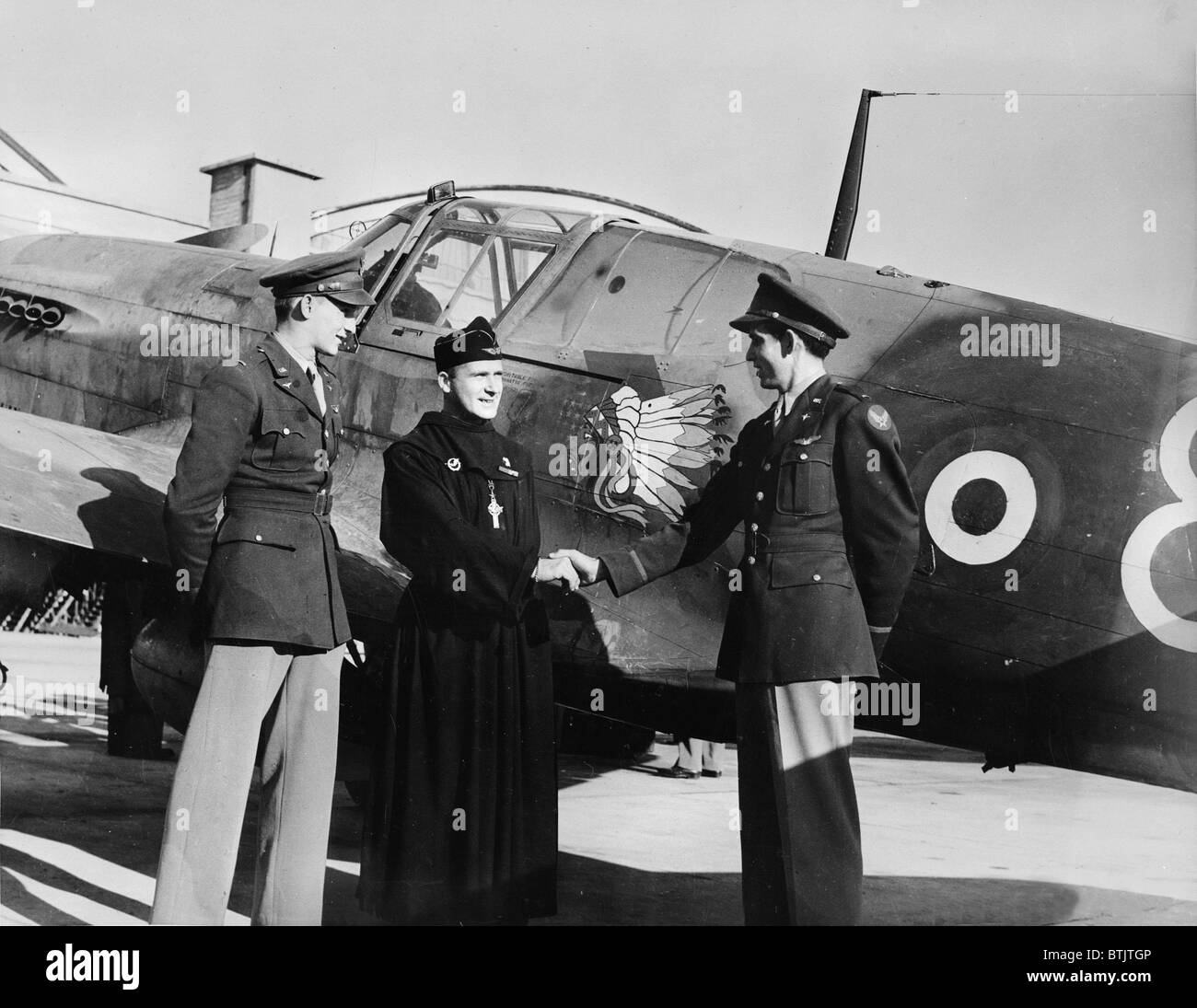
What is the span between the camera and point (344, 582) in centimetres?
467

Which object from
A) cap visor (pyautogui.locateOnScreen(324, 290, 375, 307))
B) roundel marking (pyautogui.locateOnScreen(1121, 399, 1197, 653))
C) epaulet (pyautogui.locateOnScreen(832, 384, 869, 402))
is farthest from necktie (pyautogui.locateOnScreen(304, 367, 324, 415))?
roundel marking (pyautogui.locateOnScreen(1121, 399, 1197, 653))

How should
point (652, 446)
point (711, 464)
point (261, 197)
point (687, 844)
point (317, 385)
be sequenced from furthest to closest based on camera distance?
1. point (261, 197)
2. point (687, 844)
3. point (652, 446)
4. point (711, 464)
5. point (317, 385)

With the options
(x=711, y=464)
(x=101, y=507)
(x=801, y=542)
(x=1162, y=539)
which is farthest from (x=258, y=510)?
(x=1162, y=539)

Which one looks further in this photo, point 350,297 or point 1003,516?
point 350,297

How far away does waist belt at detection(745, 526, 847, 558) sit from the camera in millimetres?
3793

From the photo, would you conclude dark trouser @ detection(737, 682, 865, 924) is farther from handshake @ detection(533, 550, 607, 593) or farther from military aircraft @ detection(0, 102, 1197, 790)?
handshake @ detection(533, 550, 607, 593)

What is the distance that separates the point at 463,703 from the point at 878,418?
1.63 m

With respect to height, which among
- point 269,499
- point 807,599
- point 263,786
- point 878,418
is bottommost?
point 263,786

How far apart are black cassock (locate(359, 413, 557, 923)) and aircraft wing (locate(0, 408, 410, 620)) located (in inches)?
24.1

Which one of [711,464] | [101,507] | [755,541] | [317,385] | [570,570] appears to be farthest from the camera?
[101,507]

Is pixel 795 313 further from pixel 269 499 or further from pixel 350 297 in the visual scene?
pixel 269 499

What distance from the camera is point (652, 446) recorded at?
4.54 meters

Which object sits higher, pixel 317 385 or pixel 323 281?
pixel 323 281
